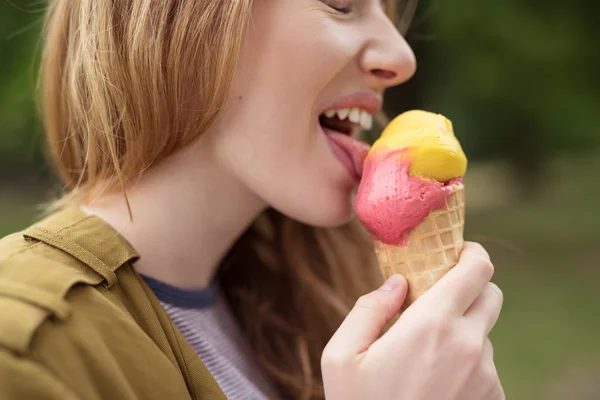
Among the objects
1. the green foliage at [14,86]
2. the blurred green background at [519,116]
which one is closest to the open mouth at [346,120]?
the blurred green background at [519,116]

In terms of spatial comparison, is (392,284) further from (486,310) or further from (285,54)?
(285,54)

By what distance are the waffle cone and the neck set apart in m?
0.32

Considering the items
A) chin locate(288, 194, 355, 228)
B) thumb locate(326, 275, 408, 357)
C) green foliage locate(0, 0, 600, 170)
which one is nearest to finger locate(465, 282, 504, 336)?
thumb locate(326, 275, 408, 357)

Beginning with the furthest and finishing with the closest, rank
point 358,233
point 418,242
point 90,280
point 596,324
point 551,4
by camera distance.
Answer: point 551,4 < point 596,324 < point 358,233 < point 418,242 < point 90,280

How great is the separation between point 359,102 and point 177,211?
1.23 ft

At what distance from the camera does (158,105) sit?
0.99 meters

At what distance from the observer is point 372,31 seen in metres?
1.06

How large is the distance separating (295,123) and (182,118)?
188 mm

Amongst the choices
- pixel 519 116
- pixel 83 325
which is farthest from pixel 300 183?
pixel 519 116

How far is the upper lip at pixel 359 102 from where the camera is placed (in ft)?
3.48

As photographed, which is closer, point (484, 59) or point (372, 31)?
point (372, 31)

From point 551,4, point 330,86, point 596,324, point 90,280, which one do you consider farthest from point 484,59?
point 90,280

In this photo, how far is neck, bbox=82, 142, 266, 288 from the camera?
103cm

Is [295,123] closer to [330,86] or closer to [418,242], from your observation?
[330,86]
